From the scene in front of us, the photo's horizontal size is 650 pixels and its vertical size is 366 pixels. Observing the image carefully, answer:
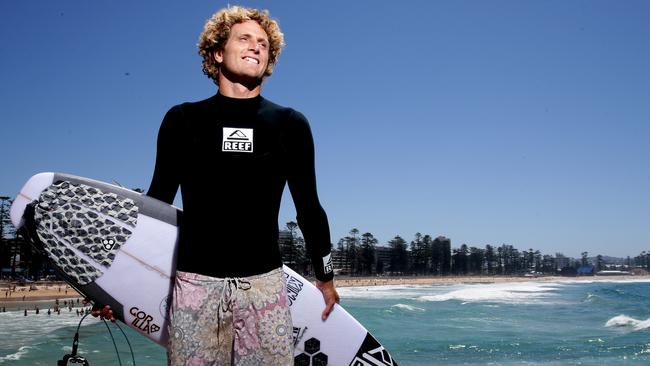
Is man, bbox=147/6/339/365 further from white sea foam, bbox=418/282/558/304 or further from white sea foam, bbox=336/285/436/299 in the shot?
white sea foam, bbox=336/285/436/299

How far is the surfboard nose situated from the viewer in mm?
2822

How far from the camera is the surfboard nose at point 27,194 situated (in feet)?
9.26

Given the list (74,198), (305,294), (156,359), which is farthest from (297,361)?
(156,359)

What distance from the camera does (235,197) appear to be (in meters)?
2.21

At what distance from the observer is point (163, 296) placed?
114 inches

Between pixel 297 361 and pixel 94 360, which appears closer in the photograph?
pixel 297 361

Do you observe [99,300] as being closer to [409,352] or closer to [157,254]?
[157,254]

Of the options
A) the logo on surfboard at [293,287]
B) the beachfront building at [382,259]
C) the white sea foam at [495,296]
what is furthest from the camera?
the beachfront building at [382,259]

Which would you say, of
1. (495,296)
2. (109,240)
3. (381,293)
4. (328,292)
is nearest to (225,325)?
(328,292)

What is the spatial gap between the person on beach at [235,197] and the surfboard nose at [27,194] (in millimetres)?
866

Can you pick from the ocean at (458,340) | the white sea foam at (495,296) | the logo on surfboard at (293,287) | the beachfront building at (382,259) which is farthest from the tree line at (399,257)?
the logo on surfboard at (293,287)

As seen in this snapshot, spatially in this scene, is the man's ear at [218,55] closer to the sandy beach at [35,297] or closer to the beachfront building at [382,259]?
the sandy beach at [35,297]

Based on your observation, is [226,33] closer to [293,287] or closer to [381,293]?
[293,287]

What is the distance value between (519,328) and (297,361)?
1273 inches
